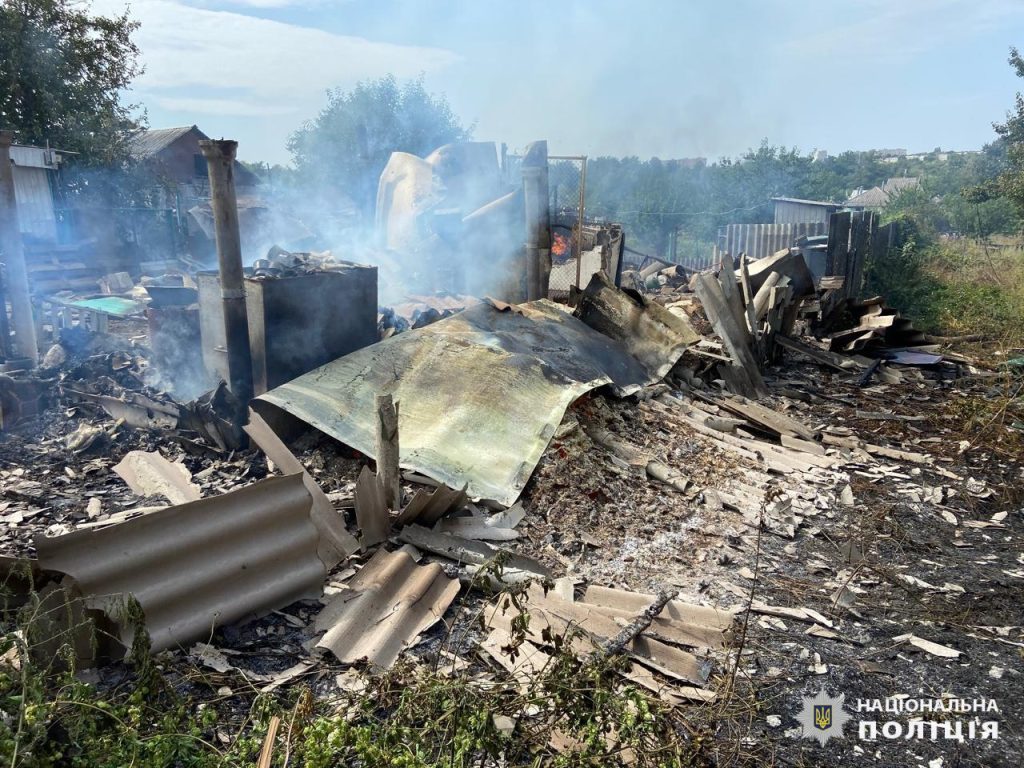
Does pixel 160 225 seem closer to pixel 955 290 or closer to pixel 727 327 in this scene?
pixel 727 327

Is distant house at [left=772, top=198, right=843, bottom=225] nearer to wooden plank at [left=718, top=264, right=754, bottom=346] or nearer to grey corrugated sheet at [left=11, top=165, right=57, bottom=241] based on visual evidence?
wooden plank at [left=718, top=264, right=754, bottom=346]

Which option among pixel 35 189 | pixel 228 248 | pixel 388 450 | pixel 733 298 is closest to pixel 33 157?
pixel 35 189

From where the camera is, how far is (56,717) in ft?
8.45

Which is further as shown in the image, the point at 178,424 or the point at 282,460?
the point at 178,424

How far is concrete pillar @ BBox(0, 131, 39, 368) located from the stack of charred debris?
0.42 metres

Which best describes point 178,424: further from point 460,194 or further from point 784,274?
point 460,194

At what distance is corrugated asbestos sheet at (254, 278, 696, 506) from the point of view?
17.6 ft

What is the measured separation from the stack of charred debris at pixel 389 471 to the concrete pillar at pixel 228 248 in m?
0.62

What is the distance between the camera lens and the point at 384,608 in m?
3.73

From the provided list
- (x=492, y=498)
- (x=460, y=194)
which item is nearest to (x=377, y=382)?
(x=492, y=498)

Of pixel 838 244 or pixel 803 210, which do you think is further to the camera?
pixel 803 210

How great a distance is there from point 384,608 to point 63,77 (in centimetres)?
2282

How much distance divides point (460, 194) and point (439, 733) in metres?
16.3

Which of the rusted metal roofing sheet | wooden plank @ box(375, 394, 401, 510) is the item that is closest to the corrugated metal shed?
wooden plank @ box(375, 394, 401, 510)
